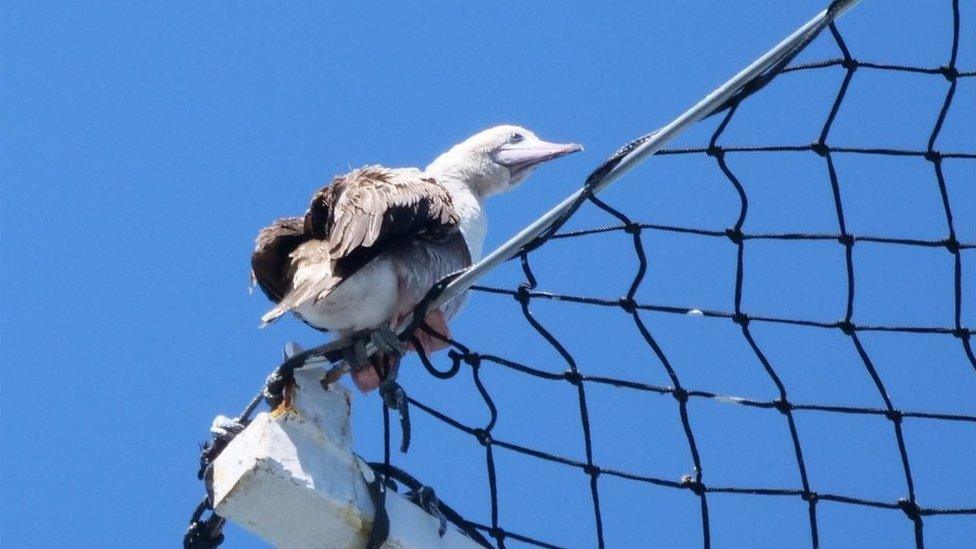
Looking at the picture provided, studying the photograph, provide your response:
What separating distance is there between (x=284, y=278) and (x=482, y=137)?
64.7 inches

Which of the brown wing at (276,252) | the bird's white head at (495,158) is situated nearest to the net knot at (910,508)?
the brown wing at (276,252)

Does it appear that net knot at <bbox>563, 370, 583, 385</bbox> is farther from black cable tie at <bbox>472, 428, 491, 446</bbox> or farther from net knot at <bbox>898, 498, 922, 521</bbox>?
net knot at <bbox>898, 498, 922, 521</bbox>

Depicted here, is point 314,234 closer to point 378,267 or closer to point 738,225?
point 378,267

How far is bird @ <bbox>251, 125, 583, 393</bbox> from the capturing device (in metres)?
4.44

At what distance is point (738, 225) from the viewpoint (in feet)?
14.3

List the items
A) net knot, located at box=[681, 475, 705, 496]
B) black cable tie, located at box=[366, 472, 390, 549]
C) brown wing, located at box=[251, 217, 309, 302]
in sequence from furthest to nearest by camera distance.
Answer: brown wing, located at box=[251, 217, 309, 302] < net knot, located at box=[681, 475, 705, 496] < black cable tie, located at box=[366, 472, 390, 549]

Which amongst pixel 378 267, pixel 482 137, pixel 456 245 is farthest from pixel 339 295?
pixel 482 137

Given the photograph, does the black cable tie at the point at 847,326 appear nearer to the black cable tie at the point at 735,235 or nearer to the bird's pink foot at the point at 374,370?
the black cable tie at the point at 735,235

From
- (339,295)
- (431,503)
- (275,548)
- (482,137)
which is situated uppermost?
(482,137)

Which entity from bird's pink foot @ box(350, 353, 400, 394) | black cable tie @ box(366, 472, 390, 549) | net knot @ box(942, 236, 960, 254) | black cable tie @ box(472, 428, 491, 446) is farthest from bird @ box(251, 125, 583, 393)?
net knot @ box(942, 236, 960, 254)

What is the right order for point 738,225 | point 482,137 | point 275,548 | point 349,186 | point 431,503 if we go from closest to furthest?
1. point 275,548
2. point 431,503
3. point 738,225
4. point 349,186
5. point 482,137

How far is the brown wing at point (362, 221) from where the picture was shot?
4465mm

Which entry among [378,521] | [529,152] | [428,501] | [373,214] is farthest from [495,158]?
[378,521]

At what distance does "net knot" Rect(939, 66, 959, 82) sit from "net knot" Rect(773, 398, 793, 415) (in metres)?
1.04
